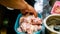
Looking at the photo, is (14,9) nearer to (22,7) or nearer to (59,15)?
(22,7)

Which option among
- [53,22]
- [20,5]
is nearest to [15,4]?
[20,5]

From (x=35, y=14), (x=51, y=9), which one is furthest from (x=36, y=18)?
(x=51, y=9)

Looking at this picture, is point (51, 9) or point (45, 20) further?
point (51, 9)

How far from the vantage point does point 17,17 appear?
37.6 inches

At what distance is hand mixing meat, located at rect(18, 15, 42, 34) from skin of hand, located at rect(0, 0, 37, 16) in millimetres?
29

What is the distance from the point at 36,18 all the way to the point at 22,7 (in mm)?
92

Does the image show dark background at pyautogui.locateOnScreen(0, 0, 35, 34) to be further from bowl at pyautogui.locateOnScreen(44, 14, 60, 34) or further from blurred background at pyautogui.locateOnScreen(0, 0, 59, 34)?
bowl at pyautogui.locateOnScreen(44, 14, 60, 34)

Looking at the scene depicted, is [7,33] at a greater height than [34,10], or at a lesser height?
lesser

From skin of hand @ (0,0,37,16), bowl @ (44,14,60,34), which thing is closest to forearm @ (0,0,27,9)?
skin of hand @ (0,0,37,16)

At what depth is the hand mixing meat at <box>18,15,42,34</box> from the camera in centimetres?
90

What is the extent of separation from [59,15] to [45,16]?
3.5 inches

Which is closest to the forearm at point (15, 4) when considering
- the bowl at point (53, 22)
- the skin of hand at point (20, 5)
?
the skin of hand at point (20, 5)

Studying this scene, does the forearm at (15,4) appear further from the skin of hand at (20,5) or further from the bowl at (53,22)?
the bowl at (53,22)

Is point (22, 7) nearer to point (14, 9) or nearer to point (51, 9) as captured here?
point (14, 9)
